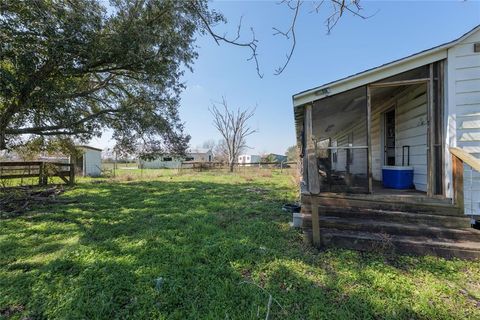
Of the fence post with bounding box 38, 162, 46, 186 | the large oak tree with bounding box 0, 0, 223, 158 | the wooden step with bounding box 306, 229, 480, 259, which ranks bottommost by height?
the wooden step with bounding box 306, 229, 480, 259

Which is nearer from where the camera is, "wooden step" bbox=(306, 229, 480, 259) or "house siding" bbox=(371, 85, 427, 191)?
"wooden step" bbox=(306, 229, 480, 259)

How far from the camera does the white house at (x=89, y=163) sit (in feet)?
51.4

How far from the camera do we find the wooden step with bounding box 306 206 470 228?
3490 mm

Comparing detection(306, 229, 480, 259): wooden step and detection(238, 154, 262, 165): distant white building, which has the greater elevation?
detection(238, 154, 262, 165): distant white building

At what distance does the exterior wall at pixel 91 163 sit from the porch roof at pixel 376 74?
16063 millimetres

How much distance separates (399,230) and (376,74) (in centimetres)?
282

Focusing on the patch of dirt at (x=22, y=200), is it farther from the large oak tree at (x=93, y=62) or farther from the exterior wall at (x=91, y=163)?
the exterior wall at (x=91, y=163)

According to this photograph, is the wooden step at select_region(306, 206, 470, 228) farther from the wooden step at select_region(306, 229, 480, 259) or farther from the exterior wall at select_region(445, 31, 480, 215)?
the exterior wall at select_region(445, 31, 480, 215)

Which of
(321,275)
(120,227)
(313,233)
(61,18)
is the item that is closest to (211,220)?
(120,227)

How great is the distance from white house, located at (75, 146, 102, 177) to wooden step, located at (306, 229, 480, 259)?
55.1 ft

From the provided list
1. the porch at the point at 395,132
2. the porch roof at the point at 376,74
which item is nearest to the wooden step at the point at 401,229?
the porch at the point at 395,132

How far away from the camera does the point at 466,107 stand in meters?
3.79

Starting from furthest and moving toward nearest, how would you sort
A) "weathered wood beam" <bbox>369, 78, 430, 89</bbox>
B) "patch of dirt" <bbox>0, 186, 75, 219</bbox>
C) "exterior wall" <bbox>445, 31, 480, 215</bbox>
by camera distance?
"patch of dirt" <bbox>0, 186, 75, 219</bbox>
"weathered wood beam" <bbox>369, 78, 430, 89</bbox>
"exterior wall" <bbox>445, 31, 480, 215</bbox>

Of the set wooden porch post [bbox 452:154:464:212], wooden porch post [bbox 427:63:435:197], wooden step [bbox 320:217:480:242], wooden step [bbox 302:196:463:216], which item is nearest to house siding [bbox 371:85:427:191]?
wooden porch post [bbox 427:63:435:197]
